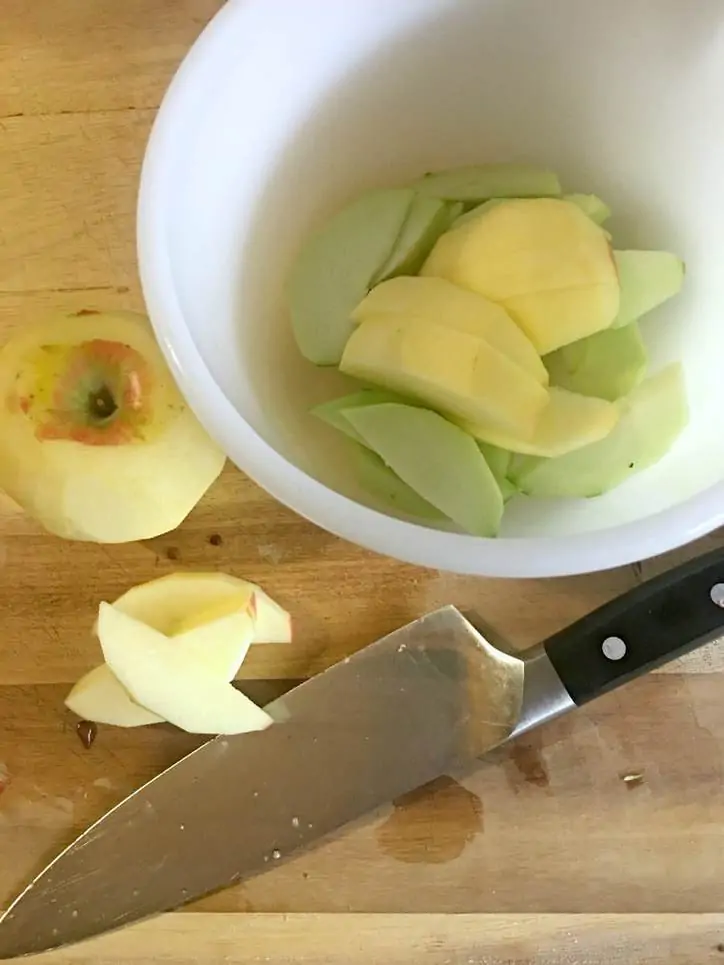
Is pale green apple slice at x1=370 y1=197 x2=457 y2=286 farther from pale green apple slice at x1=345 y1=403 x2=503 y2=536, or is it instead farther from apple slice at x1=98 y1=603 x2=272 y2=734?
apple slice at x1=98 y1=603 x2=272 y2=734

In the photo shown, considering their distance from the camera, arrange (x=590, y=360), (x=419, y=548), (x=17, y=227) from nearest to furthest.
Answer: (x=419, y=548), (x=590, y=360), (x=17, y=227)

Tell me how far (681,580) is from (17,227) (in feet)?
1.82

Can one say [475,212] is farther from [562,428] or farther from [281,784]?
[281,784]

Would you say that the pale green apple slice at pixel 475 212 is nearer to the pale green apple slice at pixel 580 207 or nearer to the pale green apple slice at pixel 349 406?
the pale green apple slice at pixel 580 207

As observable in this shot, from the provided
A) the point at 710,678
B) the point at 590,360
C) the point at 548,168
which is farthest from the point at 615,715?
the point at 548,168

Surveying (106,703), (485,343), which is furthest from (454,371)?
(106,703)

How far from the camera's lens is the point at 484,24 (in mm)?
665

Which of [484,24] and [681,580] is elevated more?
→ [484,24]

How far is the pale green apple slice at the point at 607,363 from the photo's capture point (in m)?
0.65

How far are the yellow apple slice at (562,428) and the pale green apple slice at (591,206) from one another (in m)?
0.14

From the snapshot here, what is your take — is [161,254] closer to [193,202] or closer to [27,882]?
Answer: [193,202]

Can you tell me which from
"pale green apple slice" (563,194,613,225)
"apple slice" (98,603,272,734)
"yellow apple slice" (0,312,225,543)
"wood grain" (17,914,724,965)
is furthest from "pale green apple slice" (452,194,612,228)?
"wood grain" (17,914,724,965)

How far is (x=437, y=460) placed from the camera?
60cm

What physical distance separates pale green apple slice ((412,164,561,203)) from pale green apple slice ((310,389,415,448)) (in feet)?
0.49
